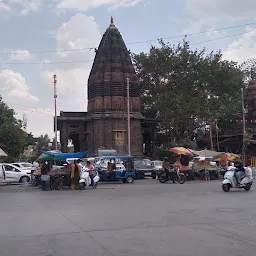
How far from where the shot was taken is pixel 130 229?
9.41m

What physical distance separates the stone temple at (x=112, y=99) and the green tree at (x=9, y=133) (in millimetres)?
7818

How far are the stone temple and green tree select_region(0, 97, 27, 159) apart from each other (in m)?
7.82

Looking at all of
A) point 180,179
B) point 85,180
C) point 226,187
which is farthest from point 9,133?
point 226,187

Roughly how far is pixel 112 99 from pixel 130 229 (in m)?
39.8

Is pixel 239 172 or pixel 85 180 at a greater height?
pixel 239 172

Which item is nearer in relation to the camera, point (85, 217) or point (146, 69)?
point (85, 217)

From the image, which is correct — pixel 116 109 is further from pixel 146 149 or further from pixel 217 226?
pixel 217 226

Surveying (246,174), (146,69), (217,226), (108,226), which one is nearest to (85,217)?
(108,226)

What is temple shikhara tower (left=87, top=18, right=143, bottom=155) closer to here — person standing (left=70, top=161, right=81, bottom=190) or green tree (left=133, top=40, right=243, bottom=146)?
green tree (left=133, top=40, right=243, bottom=146)

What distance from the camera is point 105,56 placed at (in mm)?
49812

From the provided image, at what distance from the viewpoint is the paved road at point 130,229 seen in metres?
7.39

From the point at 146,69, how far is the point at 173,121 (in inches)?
295

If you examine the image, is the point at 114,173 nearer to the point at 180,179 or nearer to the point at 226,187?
the point at 180,179

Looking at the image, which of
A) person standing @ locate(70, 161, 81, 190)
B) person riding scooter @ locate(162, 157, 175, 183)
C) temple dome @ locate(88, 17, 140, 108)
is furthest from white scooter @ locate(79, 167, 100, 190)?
temple dome @ locate(88, 17, 140, 108)
